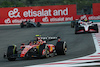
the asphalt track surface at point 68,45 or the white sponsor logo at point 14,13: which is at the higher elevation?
the white sponsor logo at point 14,13

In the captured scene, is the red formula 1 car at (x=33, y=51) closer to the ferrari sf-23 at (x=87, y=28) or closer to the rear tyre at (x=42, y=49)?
the rear tyre at (x=42, y=49)

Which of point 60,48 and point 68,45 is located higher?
point 60,48

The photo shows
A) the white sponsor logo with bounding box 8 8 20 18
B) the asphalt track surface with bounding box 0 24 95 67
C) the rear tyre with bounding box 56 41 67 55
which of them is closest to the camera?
the asphalt track surface with bounding box 0 24 95 67

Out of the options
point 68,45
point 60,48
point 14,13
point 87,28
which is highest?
point 14,13

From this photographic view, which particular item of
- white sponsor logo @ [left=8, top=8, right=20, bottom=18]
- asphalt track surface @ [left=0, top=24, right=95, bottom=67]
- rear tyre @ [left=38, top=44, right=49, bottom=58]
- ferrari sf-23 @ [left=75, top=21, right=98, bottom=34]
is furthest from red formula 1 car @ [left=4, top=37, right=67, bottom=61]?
white sponsor logo @ [left=8, top=8, right=20, bottom=18]

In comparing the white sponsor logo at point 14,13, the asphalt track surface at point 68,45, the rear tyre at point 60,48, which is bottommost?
the asphalt track surface at point 68,45

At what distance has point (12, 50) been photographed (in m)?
12.0

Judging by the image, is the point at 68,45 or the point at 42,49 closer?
the point at 42,49

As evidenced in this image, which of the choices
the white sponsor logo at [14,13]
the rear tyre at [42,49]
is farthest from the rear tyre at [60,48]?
the white sponsor logo at [14,13]

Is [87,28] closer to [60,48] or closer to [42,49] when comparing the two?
[60,48]

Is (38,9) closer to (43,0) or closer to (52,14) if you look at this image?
(52,14)

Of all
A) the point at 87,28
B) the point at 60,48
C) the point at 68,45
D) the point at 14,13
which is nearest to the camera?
the point at 60,48

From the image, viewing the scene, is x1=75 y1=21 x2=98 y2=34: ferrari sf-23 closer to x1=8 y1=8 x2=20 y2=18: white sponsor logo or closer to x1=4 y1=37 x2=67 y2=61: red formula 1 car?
x1=4 y1=37 x2=67 y2=61: red formula 1 car

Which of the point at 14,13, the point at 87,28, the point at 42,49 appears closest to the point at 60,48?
the point at 42,49
